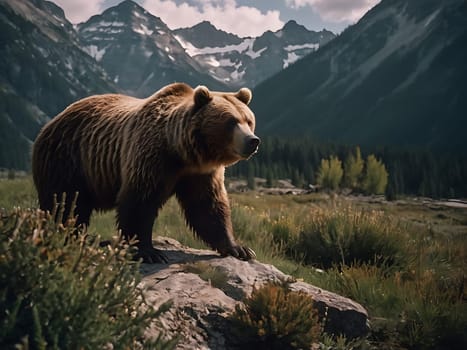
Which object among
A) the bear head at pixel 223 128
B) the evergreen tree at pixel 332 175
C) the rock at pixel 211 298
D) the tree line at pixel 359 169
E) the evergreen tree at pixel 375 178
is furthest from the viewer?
the tree line at pixel 359 169

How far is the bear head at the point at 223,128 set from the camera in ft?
15.7

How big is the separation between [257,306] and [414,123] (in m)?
158

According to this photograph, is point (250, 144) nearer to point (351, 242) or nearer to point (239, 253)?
point (239, 253)

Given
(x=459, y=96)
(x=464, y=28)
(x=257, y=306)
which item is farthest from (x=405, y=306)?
(x=464, y=28)

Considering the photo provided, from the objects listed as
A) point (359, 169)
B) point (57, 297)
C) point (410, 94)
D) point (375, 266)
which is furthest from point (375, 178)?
point (410, 94)

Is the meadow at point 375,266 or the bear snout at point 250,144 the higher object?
the bear snout at point 250,144

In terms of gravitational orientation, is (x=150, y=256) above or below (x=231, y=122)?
below

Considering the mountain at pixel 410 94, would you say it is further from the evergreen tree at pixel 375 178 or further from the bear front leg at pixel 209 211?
the bear front leg at pixel 209 211

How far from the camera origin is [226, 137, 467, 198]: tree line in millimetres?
59250

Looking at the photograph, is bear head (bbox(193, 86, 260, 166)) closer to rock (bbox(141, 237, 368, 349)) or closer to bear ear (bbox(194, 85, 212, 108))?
bear ear (bbox(194, 85, 212, 108))

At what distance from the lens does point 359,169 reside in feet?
197

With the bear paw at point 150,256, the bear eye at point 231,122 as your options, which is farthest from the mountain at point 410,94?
the bear paw at point 150,256

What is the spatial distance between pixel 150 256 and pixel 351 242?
329 cm

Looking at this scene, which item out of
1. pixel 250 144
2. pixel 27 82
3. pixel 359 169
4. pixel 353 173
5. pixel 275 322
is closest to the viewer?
pixel 275 322
